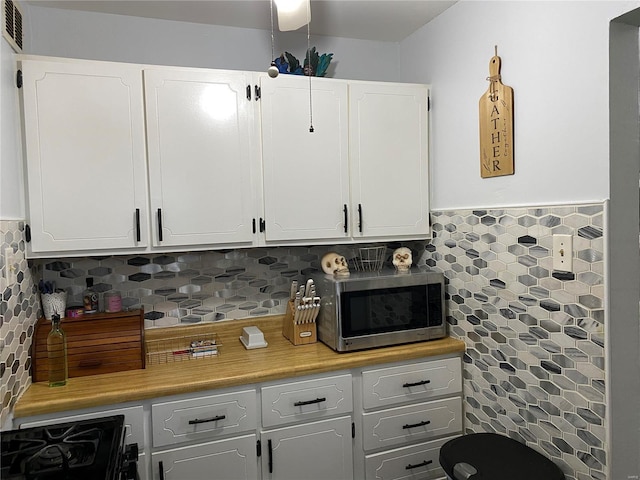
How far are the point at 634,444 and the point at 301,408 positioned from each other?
1.23m

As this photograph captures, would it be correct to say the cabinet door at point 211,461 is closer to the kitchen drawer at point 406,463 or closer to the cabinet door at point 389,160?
the kitchen drawer at point 406,463

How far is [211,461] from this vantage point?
186 centimetres

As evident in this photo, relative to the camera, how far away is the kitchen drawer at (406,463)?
211cm

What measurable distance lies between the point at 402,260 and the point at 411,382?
624mm

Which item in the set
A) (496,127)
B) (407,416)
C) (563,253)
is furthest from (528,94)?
(407,416)

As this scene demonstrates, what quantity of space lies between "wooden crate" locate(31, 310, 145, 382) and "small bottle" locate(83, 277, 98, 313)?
142 mm

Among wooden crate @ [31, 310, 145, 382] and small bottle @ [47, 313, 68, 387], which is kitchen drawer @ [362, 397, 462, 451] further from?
small bottle @ [47, 313, 68, 387]

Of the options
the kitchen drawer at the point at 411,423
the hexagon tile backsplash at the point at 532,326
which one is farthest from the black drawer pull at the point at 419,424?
the hexagon tile backsplash at the point at 532,326

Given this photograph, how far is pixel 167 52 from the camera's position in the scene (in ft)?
7.52

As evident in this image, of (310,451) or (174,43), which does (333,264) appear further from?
(174,43)

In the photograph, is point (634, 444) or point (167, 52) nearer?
point (634, 444)

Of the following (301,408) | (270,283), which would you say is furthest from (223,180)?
(301,408)

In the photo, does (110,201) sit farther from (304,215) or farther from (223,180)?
(304,215)

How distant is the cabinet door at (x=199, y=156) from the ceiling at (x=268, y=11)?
391mm
